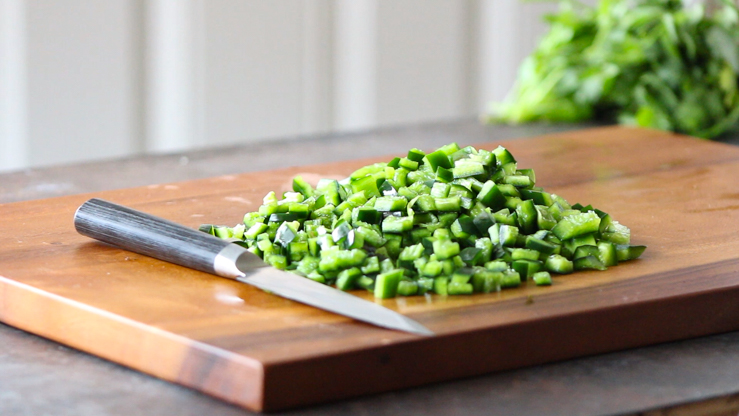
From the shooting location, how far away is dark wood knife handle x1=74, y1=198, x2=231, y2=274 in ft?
3.72

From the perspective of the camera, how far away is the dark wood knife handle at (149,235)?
1.13 m

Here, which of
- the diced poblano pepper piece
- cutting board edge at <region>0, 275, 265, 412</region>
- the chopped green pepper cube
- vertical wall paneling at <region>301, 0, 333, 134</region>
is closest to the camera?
cutting board edge at <region>0, 275, 265, 412</region>

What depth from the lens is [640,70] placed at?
7.82ft

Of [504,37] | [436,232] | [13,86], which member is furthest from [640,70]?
[13,86]

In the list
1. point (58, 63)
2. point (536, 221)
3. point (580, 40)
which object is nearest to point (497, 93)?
point (580, 40)

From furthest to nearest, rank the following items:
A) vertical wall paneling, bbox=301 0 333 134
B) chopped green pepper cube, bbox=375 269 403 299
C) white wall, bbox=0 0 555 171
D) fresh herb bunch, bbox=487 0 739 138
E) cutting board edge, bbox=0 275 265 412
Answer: vertical wall paneling, bbox=301 0 333 134 < white wall, bbox=0 0 555 171 < fresh herb bunch, bbox=487 0 739 138 < chopped green pepper cube, bbox=375 269 403 299 < cutting board edge, bbox=0 275 265 412

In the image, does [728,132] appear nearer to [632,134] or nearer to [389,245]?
[632,134]

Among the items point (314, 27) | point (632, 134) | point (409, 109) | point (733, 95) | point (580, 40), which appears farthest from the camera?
point (409, 109)

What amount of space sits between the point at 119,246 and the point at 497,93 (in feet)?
10.5

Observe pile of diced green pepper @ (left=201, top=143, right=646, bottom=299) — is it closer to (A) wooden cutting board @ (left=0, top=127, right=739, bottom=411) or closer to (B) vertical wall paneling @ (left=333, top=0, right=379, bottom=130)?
(A) wooden cutting board @ (left=0, top=127, right=739, bottom=411)

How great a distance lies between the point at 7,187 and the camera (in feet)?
6.01

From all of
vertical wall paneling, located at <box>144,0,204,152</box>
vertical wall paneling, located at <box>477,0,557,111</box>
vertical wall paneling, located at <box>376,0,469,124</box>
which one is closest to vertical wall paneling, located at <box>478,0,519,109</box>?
vertical wall paneling, located at <box>477,0,557,111</box>

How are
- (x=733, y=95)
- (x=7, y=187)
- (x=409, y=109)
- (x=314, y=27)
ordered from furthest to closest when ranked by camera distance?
(x=409, y=109)
(x=314, y=27)
(x=733, y=95)
(x=7, y=187)

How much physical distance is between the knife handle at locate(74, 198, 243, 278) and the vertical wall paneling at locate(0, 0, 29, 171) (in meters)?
1.99
